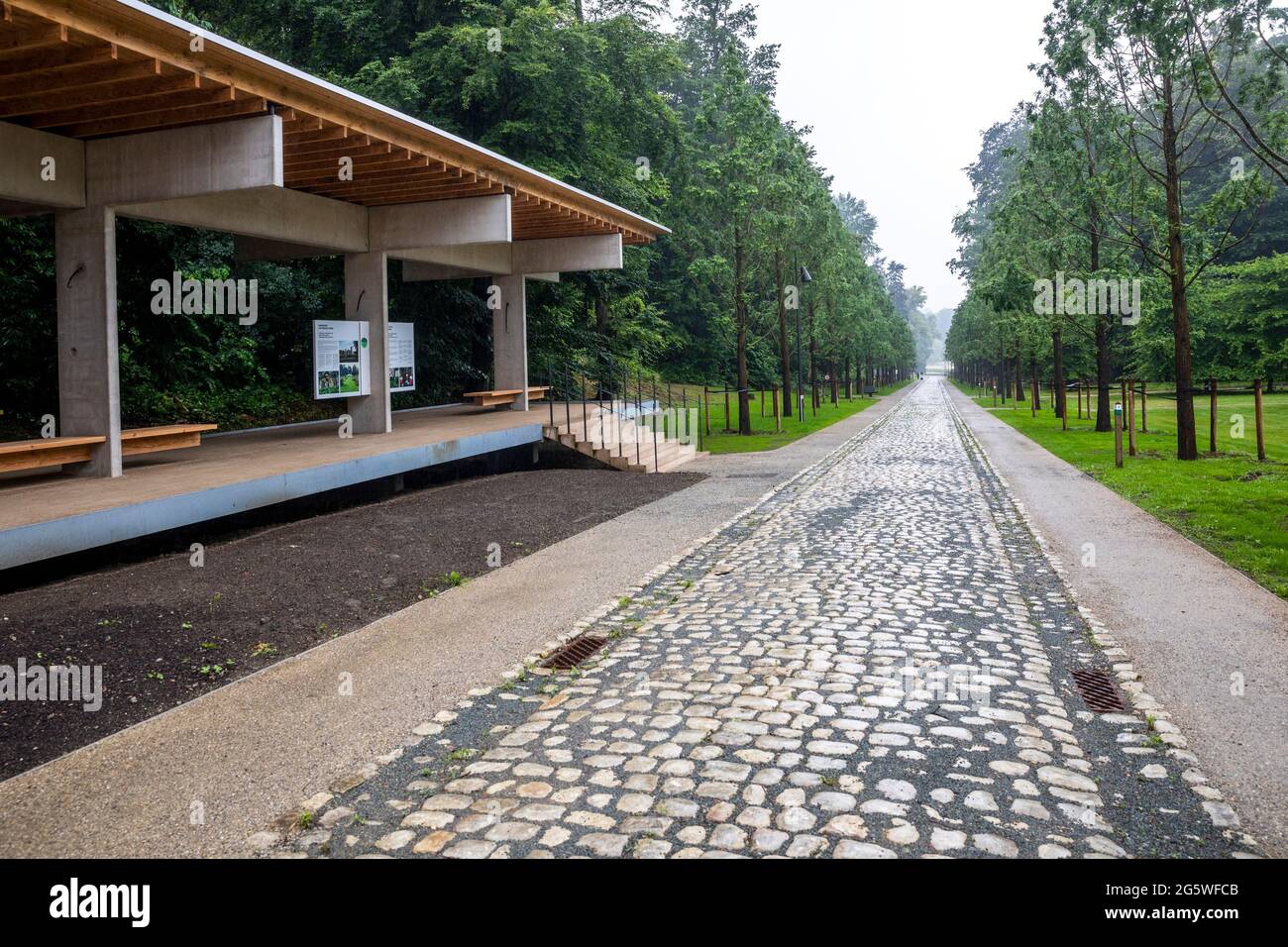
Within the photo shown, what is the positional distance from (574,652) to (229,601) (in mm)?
3221

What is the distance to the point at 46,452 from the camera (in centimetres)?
1151

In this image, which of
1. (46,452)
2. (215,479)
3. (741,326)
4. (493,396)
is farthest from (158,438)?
(741,326)

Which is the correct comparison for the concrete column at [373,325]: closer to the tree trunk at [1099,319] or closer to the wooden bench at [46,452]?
the wooden bench at [46,452]

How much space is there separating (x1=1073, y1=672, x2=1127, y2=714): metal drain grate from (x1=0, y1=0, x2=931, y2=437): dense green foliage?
17092 mm

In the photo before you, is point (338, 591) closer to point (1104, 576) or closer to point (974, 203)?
point (1104, 576)

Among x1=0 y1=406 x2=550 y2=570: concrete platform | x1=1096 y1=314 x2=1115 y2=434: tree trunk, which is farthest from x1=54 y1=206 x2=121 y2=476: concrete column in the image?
x1=1096 y1=314 x2=1115 y2=434: tree trunk

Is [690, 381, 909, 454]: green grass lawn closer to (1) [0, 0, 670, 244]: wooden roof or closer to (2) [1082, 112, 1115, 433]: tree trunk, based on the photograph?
(2) [1082, 112, 1115, 433]: tree trunk

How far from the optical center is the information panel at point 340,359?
55.5 feet

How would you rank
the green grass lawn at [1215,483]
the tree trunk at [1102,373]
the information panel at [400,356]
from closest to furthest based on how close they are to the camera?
the green grass lawn at [1215,483] < the information panel at [400,356] < the tree trunk at [1102,373]

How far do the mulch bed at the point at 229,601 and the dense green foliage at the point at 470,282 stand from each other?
28.0 ft

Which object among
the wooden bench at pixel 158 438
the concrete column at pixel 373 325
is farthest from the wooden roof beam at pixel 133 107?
the concrete column at pixel 373 325

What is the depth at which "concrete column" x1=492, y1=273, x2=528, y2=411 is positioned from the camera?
24.5 meters

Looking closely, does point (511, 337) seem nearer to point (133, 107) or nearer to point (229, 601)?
point (133, 107)

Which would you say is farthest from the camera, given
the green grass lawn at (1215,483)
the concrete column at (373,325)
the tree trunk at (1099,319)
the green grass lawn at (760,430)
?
the tree trunk at (1099,319)
